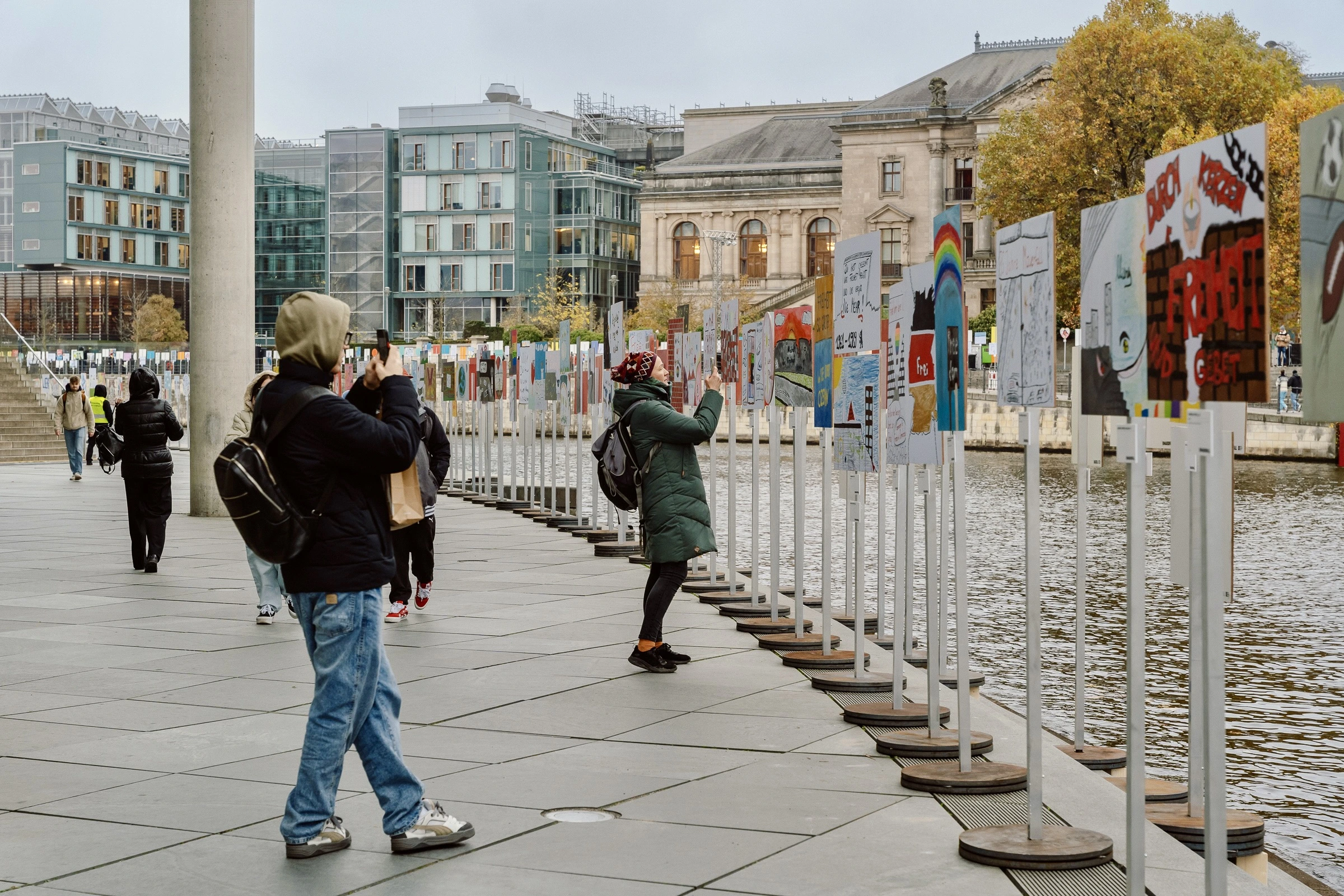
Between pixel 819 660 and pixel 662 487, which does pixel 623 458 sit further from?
pixel 819 660

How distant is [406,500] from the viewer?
6.71 metres

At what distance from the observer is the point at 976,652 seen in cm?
1113

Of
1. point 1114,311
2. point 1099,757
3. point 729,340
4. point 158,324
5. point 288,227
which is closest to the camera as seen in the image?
point 1114,311

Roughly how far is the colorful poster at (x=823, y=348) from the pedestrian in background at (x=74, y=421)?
22.3 m

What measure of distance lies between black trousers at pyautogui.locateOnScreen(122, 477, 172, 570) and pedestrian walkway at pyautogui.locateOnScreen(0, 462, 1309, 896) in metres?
1.75

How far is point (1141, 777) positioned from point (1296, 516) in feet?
64.6

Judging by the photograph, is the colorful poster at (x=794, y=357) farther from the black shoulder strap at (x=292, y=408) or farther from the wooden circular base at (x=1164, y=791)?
the black shoulder strap at (x=292, y=408)

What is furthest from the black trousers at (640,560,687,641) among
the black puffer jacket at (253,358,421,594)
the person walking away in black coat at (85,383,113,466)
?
the person walking away in black coat at (85,383,113,466)

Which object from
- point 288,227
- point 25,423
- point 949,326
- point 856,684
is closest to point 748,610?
point 856,684

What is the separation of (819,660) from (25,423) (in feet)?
108

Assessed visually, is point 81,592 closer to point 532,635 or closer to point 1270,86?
point 532,635

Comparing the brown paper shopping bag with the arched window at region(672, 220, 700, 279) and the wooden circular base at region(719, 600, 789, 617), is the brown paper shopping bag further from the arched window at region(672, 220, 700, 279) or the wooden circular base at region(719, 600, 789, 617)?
the arched window at region(672, 220, 700, 279)

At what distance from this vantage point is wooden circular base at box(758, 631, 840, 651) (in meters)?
9.78

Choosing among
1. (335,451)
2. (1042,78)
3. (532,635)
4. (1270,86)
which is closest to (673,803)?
(335,451)
